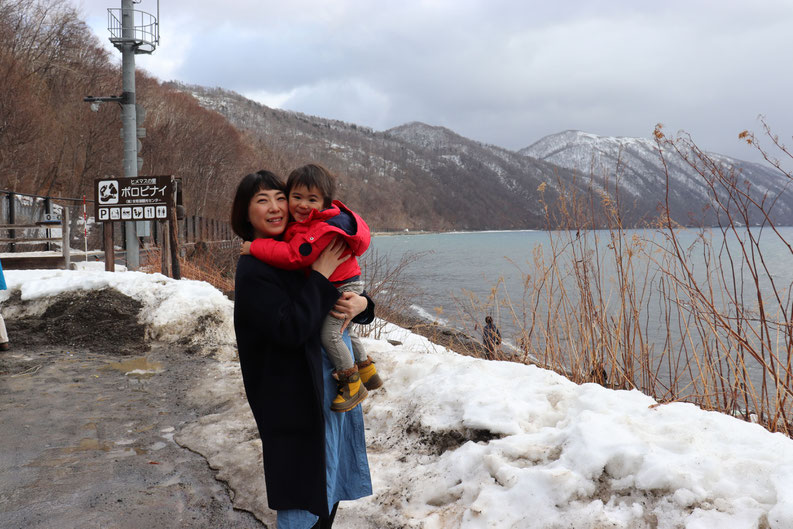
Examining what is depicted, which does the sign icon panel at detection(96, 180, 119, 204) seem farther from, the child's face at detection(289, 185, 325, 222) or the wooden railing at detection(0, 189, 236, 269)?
the child's face at detection(289, 185, 325, 222)

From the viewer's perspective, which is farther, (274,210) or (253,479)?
(253,479)

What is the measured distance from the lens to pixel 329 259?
2.11 meters

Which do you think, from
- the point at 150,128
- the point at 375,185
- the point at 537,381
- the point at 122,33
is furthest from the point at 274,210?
the point at 375,185

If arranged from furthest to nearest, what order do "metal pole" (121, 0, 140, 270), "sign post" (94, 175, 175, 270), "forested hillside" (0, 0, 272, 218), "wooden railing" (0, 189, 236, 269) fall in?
1. "forested hillside" (0, 0, 272, 218)
2. "metal pole" (121, 0, 140, 270)
3. "wooden railing" (0, 189, 236, 269)
4. "sign post" (94, 175, 175, 270)

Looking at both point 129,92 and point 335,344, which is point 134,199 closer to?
point 129,92

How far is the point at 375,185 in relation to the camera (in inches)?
5640

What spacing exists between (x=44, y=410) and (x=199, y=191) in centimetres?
2866

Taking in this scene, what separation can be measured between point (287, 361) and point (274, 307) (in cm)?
24

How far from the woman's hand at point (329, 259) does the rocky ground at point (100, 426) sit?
1.62 m

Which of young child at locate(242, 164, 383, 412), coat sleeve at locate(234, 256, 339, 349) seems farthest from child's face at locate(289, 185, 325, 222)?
coat sleeve at locate(234, 256, 339, 349)

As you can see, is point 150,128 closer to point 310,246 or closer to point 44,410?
point 44,410

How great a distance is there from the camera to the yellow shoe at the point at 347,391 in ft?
7.35

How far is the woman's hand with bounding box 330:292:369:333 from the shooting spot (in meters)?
2.18

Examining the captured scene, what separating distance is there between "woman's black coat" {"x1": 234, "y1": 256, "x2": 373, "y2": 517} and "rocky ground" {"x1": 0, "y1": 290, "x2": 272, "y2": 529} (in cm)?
104
